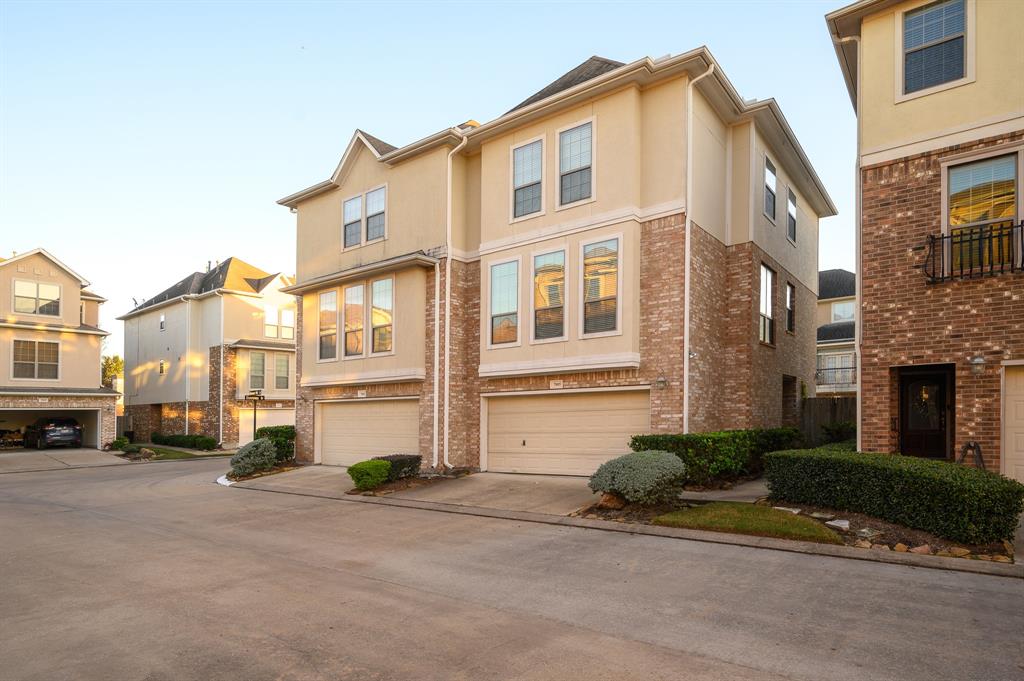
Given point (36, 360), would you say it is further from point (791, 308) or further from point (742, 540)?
point (742, 540)

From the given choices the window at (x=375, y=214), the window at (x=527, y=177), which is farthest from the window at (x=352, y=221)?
the window at (x=527, y=177)

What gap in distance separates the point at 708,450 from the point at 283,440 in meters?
13.7

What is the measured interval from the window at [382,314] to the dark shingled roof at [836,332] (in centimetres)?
2412

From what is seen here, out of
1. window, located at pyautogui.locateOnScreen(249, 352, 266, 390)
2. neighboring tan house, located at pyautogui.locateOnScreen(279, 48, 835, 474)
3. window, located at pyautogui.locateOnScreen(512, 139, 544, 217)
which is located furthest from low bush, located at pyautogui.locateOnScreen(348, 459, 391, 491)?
window, located at pyautogui.locateOnScreen(249, 352, 266, 390)

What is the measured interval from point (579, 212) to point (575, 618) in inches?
415

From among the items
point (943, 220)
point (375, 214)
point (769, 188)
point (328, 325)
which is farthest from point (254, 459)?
point (943, 220)

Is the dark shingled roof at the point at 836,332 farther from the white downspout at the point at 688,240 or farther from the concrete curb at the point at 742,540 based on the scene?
the concrete curb at the point at 742,540

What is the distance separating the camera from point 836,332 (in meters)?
34.1

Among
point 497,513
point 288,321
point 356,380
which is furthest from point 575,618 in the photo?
point 288,321

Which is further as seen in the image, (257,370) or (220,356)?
(257,370)

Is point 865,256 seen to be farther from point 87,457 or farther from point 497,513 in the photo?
point 87,457

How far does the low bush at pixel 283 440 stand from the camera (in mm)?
20531

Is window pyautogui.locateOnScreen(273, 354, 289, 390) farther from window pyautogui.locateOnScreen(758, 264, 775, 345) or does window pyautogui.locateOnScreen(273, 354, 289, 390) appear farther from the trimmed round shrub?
the trimmed round shrub

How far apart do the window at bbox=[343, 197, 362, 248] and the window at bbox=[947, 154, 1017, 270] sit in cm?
1483
